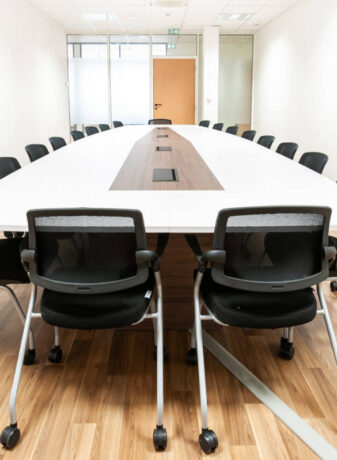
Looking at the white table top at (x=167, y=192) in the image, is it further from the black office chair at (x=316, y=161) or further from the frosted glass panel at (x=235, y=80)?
the frosted glass panel at (x=235, y=80)

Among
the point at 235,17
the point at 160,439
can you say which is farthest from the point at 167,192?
the point at 235,17

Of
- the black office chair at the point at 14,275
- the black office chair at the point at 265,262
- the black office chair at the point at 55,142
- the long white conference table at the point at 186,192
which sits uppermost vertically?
the black office chair at the point at 55,142

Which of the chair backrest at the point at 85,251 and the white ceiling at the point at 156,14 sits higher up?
the white ceiling at the point at 156,14

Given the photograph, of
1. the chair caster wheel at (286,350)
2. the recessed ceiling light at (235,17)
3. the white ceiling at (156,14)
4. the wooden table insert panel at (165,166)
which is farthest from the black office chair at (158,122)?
the chair caster wheel at (286,350)

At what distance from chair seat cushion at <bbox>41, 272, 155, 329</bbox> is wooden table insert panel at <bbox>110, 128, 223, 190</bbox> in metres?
0.83

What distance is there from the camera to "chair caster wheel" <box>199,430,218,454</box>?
1.63 metres

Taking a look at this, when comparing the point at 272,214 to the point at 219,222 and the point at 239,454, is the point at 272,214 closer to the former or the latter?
the point at 219,222

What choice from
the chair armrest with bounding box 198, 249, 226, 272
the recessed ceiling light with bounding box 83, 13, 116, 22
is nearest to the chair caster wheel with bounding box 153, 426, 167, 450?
the chair armrest with bounding box 198, 249, 226, 272

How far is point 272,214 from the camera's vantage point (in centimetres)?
161

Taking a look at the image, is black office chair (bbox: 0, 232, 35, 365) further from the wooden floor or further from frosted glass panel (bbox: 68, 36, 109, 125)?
frosted glass panel (bbox: 68, 36, 109, 125)

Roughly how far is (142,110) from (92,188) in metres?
10.6

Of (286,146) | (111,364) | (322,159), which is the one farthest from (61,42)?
(111,364)

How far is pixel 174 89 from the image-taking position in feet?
41.1

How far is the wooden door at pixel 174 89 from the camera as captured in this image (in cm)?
1242
